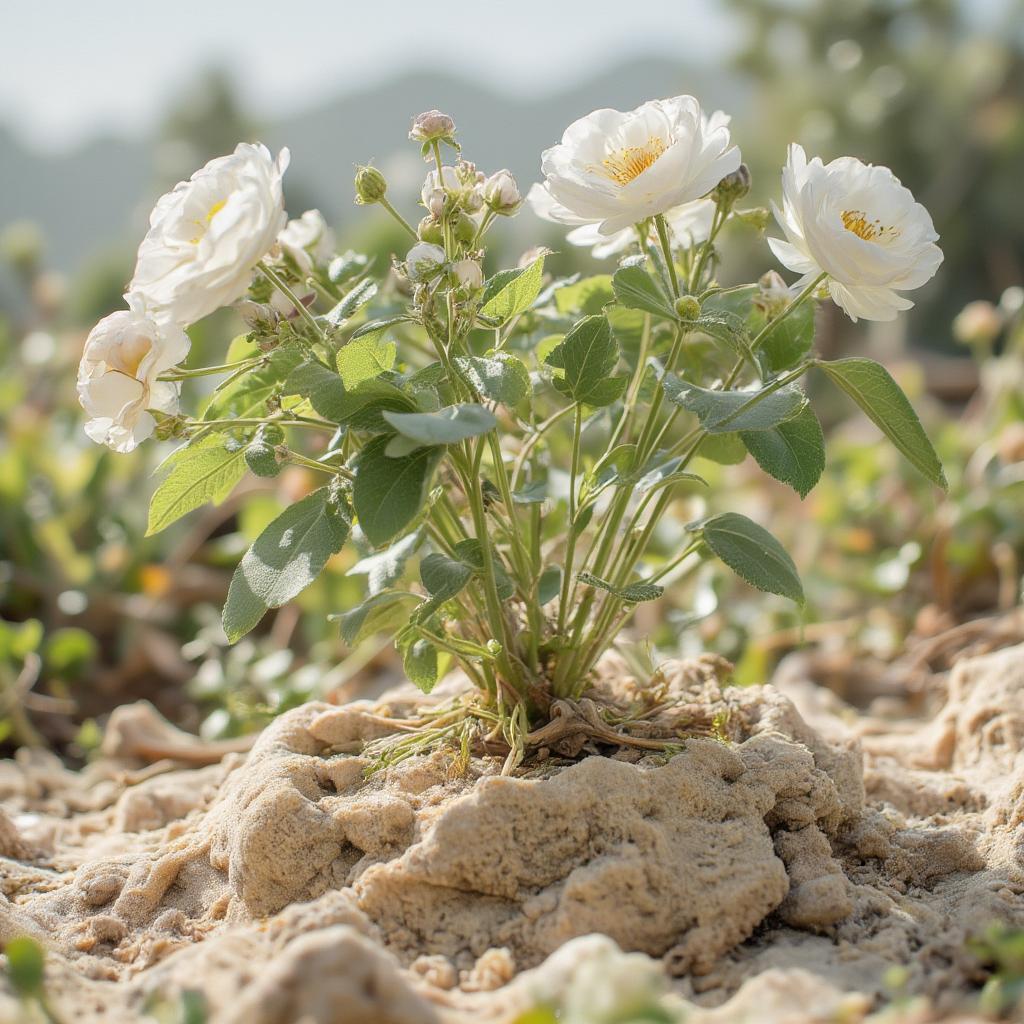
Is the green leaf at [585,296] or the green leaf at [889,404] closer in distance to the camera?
the green leaf at [889,404]

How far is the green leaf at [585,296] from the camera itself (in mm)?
952

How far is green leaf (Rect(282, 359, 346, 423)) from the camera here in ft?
2.41

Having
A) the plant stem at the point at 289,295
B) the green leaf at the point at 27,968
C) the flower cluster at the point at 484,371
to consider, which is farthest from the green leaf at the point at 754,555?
the green leaf at the point at 27,968

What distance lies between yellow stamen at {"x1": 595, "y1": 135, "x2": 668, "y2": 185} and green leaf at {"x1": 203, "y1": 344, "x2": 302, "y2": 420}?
0.26m

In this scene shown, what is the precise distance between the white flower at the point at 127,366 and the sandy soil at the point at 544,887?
292 millimetres

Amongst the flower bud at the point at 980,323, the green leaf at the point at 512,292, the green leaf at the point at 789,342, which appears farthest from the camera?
the flower bud at the point at 980,323

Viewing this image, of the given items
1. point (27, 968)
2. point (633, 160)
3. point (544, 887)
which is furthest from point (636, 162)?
point (27, 968)

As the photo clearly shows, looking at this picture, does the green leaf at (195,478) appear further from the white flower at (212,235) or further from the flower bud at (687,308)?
the flower bud at (687,308)

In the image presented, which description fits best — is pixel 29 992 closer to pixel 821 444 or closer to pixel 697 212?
pixel 821 444

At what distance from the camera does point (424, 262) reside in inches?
27.7

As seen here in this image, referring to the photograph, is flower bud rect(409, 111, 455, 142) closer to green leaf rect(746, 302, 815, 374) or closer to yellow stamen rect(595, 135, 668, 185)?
yellow stamen rect(595, 135, 668, 185)

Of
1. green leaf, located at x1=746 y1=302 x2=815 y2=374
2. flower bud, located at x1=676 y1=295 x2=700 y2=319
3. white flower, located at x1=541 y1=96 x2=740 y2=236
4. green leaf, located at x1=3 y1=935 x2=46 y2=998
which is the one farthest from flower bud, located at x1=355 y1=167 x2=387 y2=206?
green leaf, located at x1=3 y1=935 x2=46 y2=998

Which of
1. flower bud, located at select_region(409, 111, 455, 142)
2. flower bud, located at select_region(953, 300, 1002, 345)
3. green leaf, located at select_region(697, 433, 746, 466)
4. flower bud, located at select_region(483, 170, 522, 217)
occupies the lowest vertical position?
flower bud, located at select_region(953, 300, 1002, 345)


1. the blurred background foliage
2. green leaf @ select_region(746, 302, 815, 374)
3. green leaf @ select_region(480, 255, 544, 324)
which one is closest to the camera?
green leaf @ select_region(480, 255, 544, 324)
